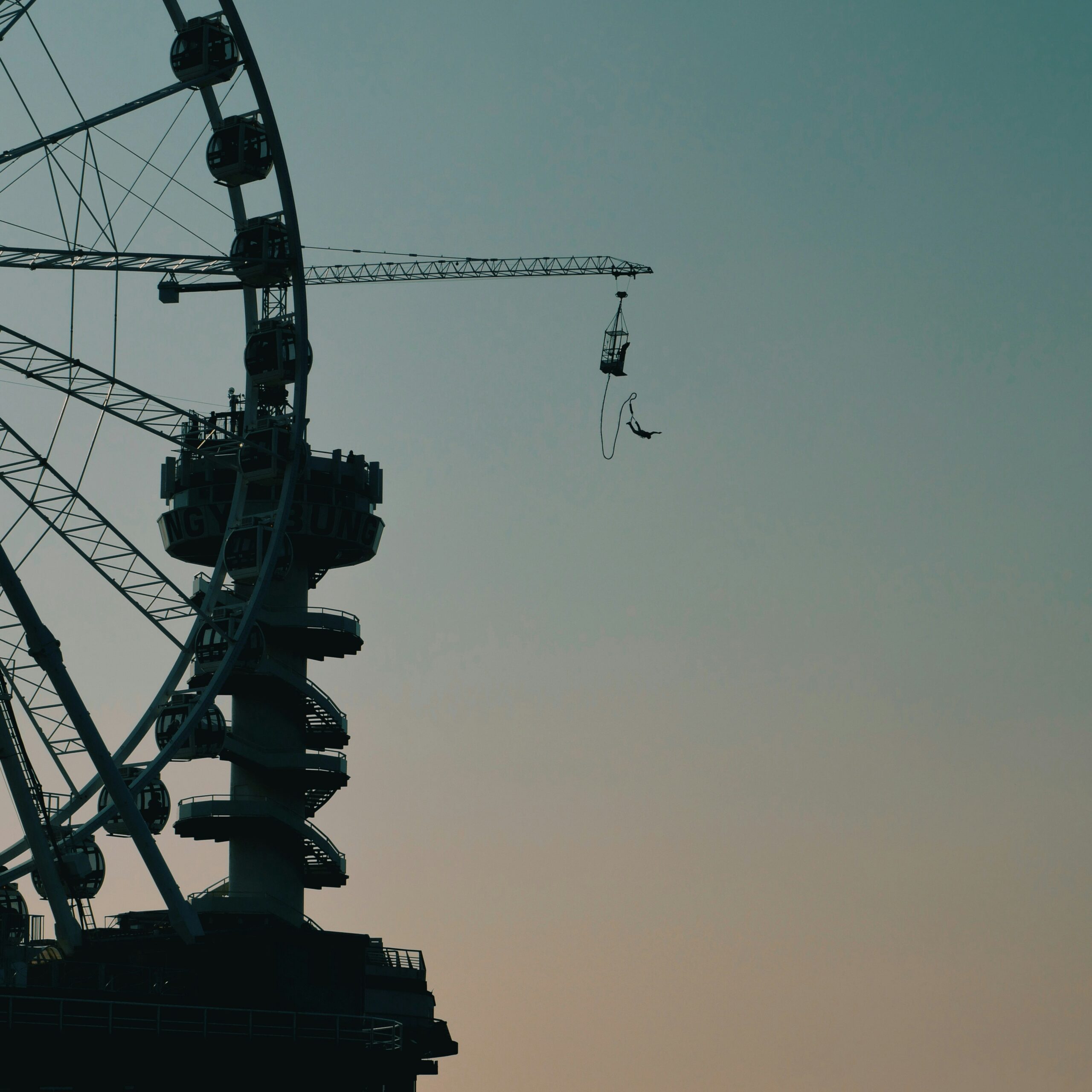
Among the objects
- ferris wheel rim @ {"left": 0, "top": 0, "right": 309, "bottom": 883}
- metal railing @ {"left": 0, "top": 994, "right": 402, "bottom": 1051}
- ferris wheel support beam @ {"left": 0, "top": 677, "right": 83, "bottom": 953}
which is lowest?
metal railing @ {"left": 0, "top": 994, "right": 402, "bottom": 1051}

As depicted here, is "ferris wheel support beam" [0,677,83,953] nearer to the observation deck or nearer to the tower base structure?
the tower base structure

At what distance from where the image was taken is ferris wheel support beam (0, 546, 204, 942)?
74312 millimetres

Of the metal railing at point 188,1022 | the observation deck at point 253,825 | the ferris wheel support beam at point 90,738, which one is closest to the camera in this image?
the metal railing at point 188,1022

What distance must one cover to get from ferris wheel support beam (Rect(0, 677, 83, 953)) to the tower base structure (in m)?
1.92

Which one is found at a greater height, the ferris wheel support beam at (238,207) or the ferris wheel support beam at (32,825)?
the ferris wheel support beam at (238,207)

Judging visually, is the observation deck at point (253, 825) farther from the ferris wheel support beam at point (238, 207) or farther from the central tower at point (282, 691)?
the ferris wheel support beam at point (238, 207)

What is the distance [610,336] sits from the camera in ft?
359

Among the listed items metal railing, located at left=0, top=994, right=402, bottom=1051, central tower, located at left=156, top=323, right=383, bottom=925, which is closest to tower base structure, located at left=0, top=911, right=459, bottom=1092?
metal railing, located at left=0, top=994, right=402, bottom=1051

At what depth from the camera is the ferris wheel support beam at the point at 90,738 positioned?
244ft

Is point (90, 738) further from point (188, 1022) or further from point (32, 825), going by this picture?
→ point (188, 1022)

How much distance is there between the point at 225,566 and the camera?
279 feet

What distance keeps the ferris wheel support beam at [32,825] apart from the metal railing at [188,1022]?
11.2 ft

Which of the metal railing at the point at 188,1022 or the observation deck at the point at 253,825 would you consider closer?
the metal railing at the point at 188,1022

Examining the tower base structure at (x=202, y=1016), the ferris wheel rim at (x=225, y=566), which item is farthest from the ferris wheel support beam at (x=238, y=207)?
the tower base structure at (x=202, y=1016)
